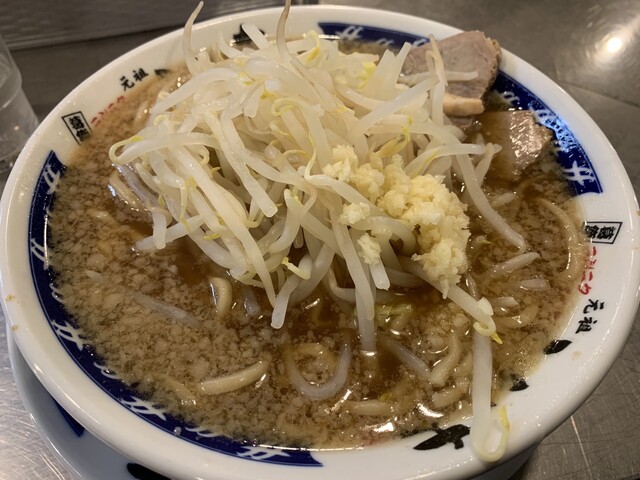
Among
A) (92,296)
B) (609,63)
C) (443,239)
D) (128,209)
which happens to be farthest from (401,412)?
(609,63)

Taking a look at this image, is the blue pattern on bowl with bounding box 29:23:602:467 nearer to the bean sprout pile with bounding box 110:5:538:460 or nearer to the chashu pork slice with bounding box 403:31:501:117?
the chashu pork slice with bounding box 403:31:501:117

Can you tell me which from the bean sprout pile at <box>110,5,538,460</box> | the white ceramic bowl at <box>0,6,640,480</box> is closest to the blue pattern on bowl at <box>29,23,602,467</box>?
the white ceramic bowl at <box>0,6,640,480</box>

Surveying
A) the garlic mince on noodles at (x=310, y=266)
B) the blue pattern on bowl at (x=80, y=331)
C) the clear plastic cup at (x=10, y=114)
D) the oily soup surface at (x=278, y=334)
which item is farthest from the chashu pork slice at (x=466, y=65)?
the clear plastic cup at (x=10, y=114)

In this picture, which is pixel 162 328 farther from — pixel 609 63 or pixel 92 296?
pixel 609 63

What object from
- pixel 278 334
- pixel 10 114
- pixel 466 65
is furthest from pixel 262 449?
pixel 10 114

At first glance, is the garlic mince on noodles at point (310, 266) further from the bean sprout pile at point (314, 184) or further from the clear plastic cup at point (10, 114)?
the clear plastic cup at point (10, 114)
